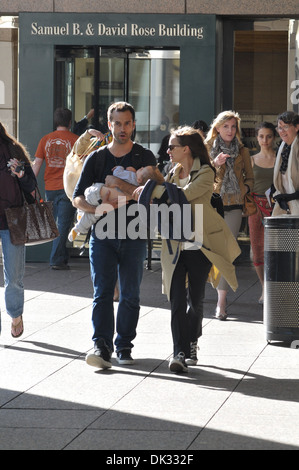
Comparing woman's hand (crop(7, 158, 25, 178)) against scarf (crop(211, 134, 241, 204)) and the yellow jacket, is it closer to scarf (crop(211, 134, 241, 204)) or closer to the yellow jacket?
the yellow jacket

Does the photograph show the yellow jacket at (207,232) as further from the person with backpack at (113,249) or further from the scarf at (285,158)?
the scarf at (285,158)

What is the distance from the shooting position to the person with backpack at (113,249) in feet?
23.6

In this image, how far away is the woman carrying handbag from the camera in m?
7.90

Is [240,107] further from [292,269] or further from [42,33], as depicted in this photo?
[292,269]

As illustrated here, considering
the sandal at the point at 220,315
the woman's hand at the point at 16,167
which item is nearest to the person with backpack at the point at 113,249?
the woman's hand at the point at 16,167

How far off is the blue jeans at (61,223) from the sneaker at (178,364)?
6.19m

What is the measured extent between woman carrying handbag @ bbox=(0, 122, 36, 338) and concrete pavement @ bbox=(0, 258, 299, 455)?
46 cm

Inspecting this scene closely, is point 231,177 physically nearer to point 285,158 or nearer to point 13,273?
point 285,158

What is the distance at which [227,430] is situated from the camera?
541cm

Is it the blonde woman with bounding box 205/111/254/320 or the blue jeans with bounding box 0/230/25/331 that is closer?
the blue jeans with bounding box 0/230/25/331

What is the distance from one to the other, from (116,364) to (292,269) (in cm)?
180

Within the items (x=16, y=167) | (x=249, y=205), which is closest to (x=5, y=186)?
(x=16, y=167)

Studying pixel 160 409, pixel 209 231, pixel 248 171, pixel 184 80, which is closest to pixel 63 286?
pixel 248 171

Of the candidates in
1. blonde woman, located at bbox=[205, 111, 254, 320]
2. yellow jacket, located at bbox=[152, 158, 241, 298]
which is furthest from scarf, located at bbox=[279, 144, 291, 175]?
yellow jacket, located at bbox=[152, 158, 241, 298]
